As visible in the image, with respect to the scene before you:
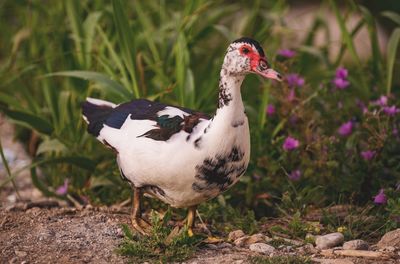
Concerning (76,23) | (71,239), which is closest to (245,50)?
(71,239)

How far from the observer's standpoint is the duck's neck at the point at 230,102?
9.27 feet

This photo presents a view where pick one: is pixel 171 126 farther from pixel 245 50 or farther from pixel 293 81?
pixel 293 81

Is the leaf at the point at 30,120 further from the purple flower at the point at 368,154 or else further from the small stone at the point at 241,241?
the purple flower at the point at 368,154

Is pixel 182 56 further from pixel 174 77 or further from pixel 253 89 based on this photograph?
pixel 253 89

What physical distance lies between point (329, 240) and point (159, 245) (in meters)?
0.65

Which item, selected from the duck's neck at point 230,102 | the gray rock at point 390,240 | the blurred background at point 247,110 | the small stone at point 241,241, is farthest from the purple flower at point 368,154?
the duck's neck at point 230,102

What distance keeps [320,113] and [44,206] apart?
4.55 feet

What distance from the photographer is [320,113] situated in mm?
3889

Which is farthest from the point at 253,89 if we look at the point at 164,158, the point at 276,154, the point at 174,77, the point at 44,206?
the point at 164,158

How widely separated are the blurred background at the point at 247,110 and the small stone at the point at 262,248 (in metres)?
0.32

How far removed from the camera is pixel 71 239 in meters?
2.98

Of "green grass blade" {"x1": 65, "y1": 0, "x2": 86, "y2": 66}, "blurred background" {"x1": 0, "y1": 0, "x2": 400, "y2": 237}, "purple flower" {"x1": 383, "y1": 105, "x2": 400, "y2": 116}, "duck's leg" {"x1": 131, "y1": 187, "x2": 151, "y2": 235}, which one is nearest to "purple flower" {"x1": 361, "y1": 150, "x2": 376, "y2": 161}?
"blurred background" {"x1": 0, "y1": 0, "x2": 400, "y2": 237}

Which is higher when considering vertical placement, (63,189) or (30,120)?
(30,120)

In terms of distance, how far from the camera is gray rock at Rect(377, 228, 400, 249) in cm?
296
